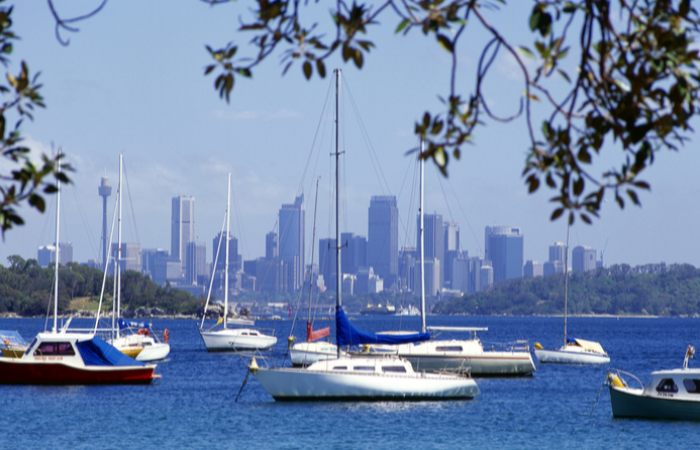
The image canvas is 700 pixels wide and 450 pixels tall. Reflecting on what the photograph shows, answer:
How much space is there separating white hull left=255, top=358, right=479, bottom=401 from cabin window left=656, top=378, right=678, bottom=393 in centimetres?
811

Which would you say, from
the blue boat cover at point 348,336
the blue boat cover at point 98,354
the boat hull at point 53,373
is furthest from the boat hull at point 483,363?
the boat hull at point 53,373

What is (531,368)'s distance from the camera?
49.6 metres

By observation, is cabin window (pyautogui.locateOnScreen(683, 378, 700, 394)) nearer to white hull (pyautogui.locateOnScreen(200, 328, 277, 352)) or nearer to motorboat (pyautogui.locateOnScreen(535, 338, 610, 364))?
motorboat (pyautogui.locateOnScreen(535, 338, 610, 364))

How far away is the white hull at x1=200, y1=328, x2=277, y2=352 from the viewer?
74750mm

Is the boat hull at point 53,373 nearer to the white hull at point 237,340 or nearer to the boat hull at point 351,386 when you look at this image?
the boat hull at point 351,386

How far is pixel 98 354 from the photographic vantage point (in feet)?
136

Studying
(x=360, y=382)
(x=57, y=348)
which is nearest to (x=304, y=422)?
(x=360, y=382)

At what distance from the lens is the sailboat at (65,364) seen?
134ft

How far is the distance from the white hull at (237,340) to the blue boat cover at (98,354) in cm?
3215

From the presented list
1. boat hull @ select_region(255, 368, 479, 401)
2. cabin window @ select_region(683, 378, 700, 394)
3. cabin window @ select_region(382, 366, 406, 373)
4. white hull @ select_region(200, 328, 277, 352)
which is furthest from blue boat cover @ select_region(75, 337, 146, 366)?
white hull @ select_region(200, 328, 277, 352)

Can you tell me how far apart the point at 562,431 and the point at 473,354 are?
1852 centimetres

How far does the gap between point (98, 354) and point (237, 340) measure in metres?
33.6

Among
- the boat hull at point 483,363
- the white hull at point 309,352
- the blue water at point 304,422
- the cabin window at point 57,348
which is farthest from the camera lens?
the white hull at point 309,352

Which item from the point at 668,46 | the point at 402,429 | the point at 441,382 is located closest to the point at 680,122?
the point at 668,46
